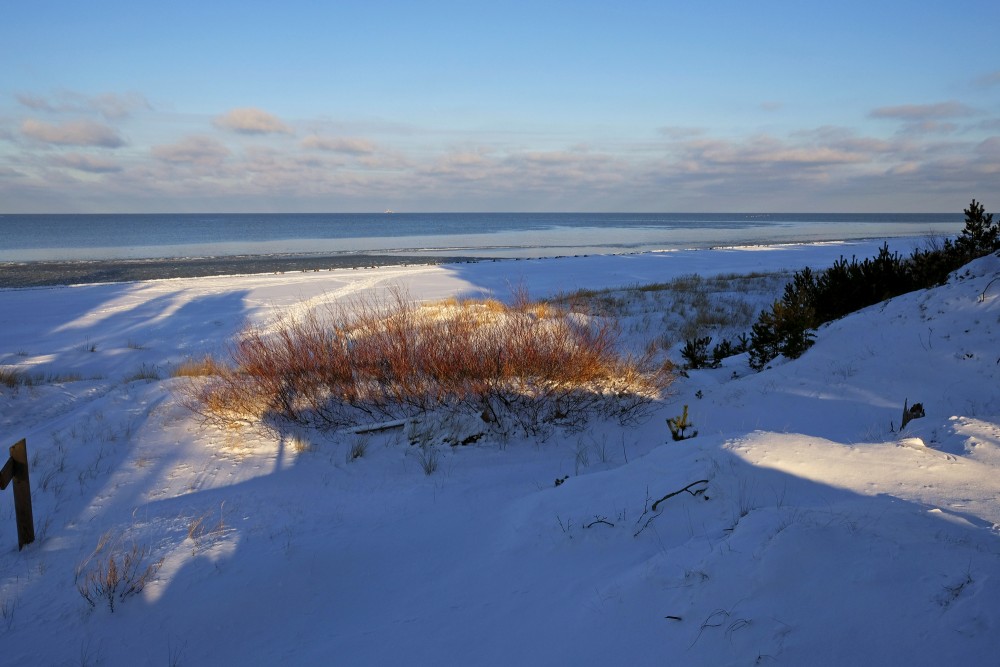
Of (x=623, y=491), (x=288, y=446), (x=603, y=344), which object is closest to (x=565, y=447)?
(x=603, y=344)

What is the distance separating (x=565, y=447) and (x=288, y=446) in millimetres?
3150

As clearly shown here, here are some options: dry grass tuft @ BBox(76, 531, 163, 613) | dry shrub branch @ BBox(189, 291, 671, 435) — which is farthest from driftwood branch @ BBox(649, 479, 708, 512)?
dry grass tuft @ BBox(76, 531, 163, 613)

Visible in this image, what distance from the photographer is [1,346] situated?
1363 centimetres

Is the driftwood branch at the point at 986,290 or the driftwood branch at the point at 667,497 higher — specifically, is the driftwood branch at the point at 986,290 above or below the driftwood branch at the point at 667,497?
above

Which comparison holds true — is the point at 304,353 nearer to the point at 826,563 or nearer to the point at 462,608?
the point at 462,608

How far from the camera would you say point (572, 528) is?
391 centimetres

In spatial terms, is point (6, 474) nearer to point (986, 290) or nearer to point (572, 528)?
point (572, 528)

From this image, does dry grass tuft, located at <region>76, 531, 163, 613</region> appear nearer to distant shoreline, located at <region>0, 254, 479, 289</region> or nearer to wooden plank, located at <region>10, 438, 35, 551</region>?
wooden plank, located at <region>10, 438, 35, 551</region>

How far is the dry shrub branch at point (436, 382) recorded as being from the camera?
22.9 ft

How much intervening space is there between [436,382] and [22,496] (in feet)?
13.4

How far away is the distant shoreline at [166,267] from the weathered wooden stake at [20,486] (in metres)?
26.0

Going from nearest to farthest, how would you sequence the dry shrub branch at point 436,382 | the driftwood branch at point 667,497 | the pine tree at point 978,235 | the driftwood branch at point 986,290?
the driftwood branch at point 667,497 < the dry shrub branch at point 436,382 < the driftwood branch at point 986,290 < the pine tree at point 978,235

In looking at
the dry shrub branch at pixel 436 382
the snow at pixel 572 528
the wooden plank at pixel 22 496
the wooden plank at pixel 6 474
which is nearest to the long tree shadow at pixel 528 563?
the snow at pixel 572 528

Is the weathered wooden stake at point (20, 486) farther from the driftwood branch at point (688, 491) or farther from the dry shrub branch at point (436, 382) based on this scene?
the driftwood branch at point (688, 491)
